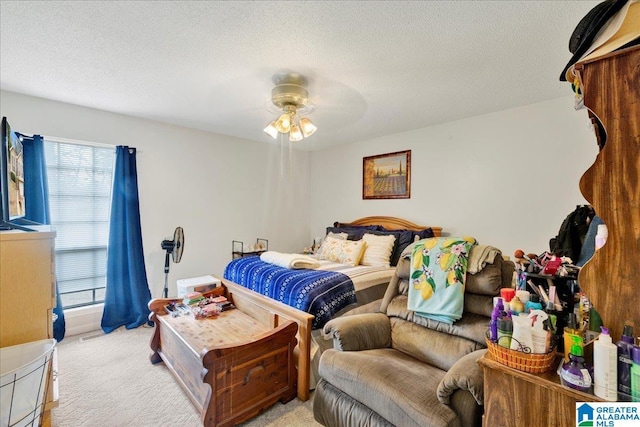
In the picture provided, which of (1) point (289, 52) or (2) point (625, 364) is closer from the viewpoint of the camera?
(2) point (625, 364)

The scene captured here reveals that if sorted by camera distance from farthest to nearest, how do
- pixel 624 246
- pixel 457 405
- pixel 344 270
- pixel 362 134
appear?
pixel 362 134, pixel 344 270, pixel 457 405, pixel 624 246

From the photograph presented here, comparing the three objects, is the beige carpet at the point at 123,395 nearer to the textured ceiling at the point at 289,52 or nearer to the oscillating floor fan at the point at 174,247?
the oscillating floor fan at the point at 174,247

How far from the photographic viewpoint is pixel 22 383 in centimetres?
94

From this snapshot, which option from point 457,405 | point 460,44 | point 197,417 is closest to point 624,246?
point 457,405

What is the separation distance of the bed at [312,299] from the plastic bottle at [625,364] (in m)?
1.61

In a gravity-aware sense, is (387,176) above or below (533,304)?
above

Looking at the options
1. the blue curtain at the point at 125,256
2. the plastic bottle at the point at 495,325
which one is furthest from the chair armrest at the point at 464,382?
the blue curtain at the point at 125,256

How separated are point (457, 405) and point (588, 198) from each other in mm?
1024

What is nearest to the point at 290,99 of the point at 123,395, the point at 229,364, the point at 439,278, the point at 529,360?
the point at 439,278

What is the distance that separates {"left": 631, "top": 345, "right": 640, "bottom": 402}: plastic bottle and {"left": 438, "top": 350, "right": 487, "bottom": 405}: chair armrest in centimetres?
56

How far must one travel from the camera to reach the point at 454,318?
5.69 feet

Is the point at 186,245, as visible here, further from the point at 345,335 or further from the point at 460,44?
the point at 460,44

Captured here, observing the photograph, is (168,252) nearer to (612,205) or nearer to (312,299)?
(312,299)

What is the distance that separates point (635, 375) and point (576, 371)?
0.40 ft
